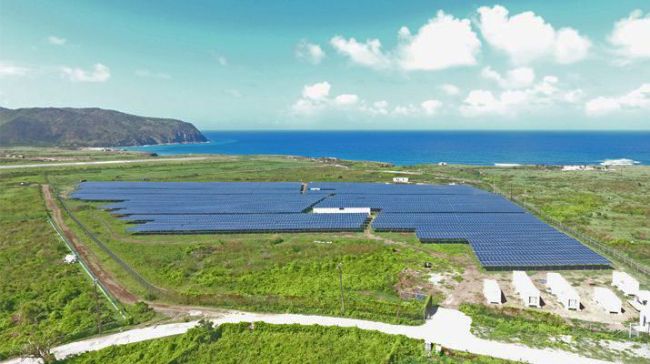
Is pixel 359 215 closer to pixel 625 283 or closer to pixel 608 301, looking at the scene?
pixel 625 283

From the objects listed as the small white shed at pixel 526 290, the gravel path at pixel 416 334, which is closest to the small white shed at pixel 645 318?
the small white shed at pixel 526 290

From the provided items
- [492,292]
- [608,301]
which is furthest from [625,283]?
[492,292]

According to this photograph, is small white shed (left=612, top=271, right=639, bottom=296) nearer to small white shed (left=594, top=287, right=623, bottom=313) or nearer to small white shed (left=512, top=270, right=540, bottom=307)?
small white shed (left=594, top=287, right=623, bottom=313)

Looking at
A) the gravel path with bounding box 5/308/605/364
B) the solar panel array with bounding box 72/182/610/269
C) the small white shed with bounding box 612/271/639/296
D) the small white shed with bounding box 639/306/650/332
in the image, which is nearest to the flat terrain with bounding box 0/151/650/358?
the gravel path with bounding box 5/308/605/364

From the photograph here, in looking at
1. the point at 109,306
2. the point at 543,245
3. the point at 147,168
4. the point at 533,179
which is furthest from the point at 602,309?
the point at 147,168

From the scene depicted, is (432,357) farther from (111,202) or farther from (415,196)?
(111,202)

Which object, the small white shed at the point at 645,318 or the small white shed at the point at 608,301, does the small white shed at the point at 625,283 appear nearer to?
the small white shed at the point at 608,301
